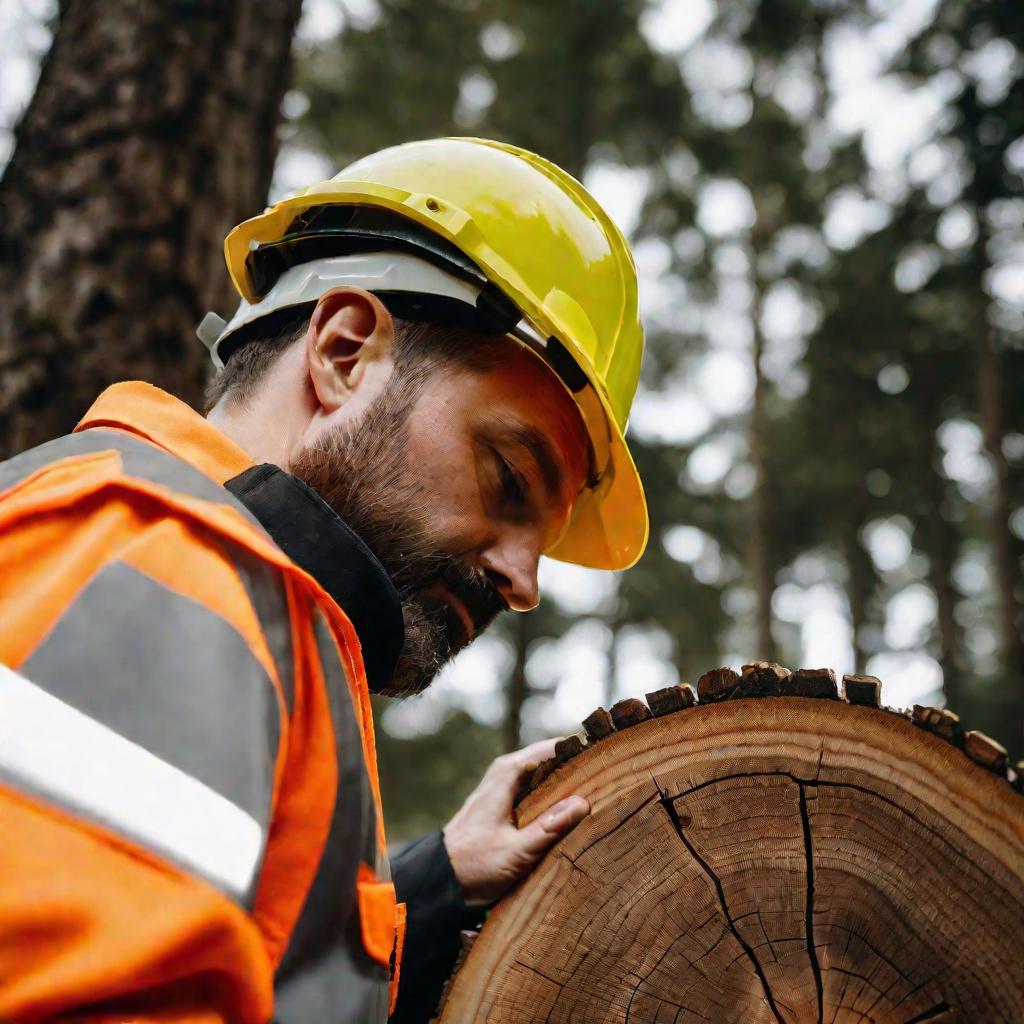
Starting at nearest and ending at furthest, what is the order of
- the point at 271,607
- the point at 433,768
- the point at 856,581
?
the point at 271,607 → the point at 433,768 → the point at 856,581

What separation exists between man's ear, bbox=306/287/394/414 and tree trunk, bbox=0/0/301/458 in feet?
2.82

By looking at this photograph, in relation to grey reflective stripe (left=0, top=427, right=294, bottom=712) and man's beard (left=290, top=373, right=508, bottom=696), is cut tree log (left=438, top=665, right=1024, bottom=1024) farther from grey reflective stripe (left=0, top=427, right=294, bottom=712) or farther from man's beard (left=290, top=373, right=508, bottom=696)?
grey reflective stripe (left=0, top=427, right=294, bottom=712)

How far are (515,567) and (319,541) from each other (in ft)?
1.63

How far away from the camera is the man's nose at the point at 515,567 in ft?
5.34

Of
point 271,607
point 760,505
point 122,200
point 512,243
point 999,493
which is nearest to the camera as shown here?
point 271,607

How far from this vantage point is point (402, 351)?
1554 mm

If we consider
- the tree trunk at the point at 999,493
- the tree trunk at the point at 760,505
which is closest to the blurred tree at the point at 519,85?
the tree trunk at the point at 760,505

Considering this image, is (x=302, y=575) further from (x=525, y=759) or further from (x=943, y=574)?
(x=943, y=574)

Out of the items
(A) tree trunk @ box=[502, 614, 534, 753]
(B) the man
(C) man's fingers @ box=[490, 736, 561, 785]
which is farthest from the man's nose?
(A) tree trunk @ box=[502, 614, 534, 753]

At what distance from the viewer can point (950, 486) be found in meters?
14.7

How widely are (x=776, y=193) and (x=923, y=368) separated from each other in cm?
380

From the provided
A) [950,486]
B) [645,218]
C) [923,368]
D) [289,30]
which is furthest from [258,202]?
[950,486]

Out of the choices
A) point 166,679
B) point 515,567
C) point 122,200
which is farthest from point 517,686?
point 166,679

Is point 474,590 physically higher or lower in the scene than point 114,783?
higher
